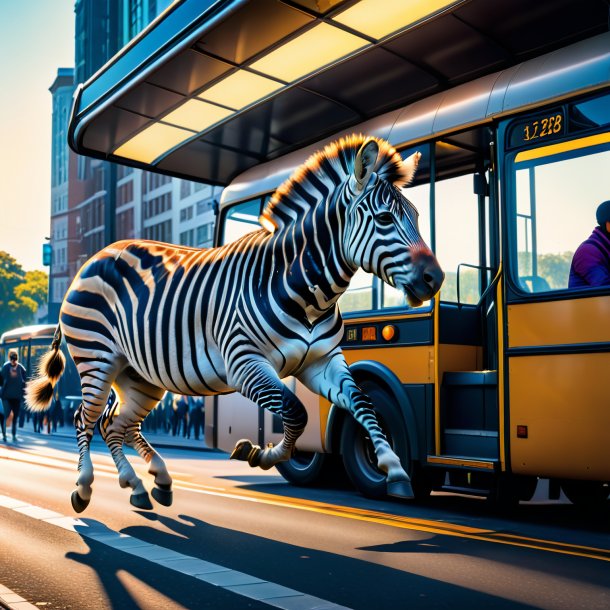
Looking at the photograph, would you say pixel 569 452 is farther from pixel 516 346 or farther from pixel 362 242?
pixel 362 242

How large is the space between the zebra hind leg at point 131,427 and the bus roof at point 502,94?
11.8ft

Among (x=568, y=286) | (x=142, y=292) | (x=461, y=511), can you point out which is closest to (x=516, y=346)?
(x=568, y=286)

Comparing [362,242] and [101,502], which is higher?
[362,242]

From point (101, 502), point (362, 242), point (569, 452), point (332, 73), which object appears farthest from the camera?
point (332, 73)

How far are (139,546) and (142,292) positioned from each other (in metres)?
2.10

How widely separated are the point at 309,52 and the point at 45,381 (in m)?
4.07

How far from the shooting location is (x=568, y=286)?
7445 millimetres

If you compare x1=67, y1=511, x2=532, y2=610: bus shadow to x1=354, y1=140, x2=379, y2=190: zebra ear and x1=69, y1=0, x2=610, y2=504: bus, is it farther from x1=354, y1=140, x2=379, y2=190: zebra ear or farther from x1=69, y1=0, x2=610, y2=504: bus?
x1=354, y1=140, x2=379, y2=190: zebra ear

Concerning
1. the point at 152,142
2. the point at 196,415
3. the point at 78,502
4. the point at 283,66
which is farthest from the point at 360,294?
the point at 196,415

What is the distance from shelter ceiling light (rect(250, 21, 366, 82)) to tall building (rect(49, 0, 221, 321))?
117ft

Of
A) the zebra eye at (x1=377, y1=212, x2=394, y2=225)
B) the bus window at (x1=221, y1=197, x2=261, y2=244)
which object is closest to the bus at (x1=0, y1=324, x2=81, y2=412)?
the bus window at (x1=221, y1=197, x2=261, y2=244)

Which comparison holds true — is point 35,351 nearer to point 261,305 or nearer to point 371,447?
point 371,447

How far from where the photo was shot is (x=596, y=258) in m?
7.27

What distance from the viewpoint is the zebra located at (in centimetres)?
589
